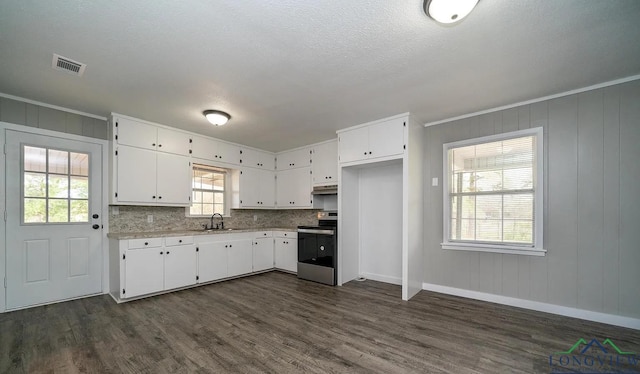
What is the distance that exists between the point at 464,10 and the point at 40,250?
501cm

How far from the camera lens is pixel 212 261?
4.37 meters

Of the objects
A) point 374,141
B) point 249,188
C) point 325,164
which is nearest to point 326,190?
point 325,164

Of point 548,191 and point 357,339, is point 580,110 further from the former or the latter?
point 357,339

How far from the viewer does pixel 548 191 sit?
3.17 meters

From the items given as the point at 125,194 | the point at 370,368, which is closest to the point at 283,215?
the point at 125,194

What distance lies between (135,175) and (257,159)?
7.26ft

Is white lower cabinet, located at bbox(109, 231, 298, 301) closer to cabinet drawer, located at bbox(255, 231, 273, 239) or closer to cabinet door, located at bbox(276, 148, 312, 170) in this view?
cabinet drawer, located at bbox(255, 231, 273, 239)

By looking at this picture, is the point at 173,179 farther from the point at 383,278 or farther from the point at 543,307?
the point at 543,307

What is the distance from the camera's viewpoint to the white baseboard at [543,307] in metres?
2.74

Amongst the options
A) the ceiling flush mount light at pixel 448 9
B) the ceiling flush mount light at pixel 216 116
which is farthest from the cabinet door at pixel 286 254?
the ceiling flush mount light at pixel 448 9

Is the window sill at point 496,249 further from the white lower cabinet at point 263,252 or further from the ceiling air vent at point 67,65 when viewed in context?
the ceiling air vent at point 67,65

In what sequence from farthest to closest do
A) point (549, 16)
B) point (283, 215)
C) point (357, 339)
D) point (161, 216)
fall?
point (283, 215)
point (161, 216)
point (357, 339)
point (549, 16)

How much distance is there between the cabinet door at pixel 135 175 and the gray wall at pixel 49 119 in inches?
20.2

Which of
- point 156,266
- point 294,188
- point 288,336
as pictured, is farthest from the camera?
point 294,188
